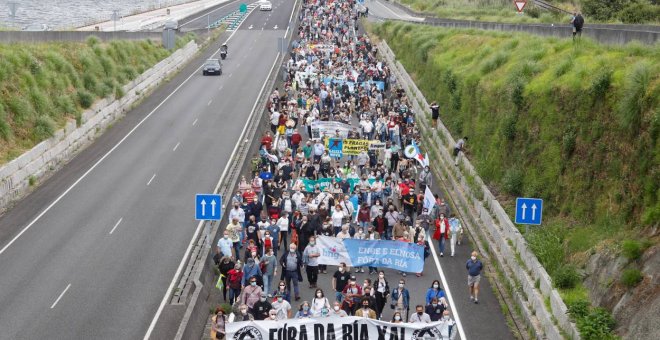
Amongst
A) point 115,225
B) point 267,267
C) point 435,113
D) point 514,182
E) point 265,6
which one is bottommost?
point 115,225

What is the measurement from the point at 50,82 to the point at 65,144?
18.1 feet

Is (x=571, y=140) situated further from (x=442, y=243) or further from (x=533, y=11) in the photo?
(x=533, y=11)

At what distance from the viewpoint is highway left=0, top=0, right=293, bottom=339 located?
70.5ft

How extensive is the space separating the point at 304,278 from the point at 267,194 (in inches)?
194

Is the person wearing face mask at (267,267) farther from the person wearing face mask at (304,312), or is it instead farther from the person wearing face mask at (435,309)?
the person wearing face mask at (435,309)

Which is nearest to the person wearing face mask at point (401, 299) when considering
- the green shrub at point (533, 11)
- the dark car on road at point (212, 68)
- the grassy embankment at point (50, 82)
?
the grassy embankment at point (50, 82)

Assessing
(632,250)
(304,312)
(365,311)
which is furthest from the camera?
(365,311)

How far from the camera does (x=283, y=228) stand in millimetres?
25953

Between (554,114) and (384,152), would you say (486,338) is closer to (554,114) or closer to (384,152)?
(554,114)

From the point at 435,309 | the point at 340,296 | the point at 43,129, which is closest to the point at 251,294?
the point at 340,296

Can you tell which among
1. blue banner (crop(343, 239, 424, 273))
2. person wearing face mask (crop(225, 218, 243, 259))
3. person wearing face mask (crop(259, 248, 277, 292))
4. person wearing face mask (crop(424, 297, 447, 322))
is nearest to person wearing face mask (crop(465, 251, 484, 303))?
blue banner (crop(343, 239, 424, 273))

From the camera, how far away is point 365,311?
19078 millimetres

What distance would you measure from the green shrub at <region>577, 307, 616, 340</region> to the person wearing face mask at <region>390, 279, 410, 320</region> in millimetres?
4106

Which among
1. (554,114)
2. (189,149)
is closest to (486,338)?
(554,114)
